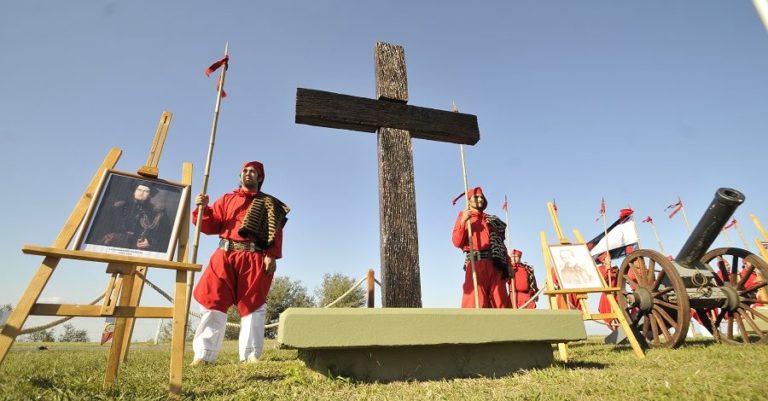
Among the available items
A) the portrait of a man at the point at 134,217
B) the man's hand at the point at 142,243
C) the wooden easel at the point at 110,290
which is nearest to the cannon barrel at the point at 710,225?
the wooden easel at the point at 110,290

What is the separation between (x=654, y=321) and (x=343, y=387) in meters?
4.77

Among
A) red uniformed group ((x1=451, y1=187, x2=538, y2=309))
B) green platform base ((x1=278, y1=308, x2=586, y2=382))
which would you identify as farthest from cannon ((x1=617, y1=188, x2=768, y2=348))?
green platform base ((x1=278, y1=308, x2=586, y2=382))

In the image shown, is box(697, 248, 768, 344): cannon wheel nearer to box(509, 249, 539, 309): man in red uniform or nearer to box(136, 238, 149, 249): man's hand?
box(509, 249, 539, 309): man in red uniform

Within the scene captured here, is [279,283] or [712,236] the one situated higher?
[279,283]

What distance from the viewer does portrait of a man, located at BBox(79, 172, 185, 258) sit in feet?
7.49

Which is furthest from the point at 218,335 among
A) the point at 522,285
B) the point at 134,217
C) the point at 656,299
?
the point at 522,285

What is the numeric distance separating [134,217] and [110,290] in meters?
0.55

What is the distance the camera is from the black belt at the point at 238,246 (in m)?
3.82

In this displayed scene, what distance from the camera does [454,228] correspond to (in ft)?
15.1

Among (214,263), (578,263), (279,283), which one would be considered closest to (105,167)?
(214,263)

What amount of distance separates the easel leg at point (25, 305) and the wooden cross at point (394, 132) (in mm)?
2077

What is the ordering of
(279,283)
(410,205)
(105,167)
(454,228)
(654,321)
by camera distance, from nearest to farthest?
(105,167)
(410,205)
(454,228)
(654,321)
(279,283)

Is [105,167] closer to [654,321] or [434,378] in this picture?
[434,378]

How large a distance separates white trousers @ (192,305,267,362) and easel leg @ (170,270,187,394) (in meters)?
1.47
